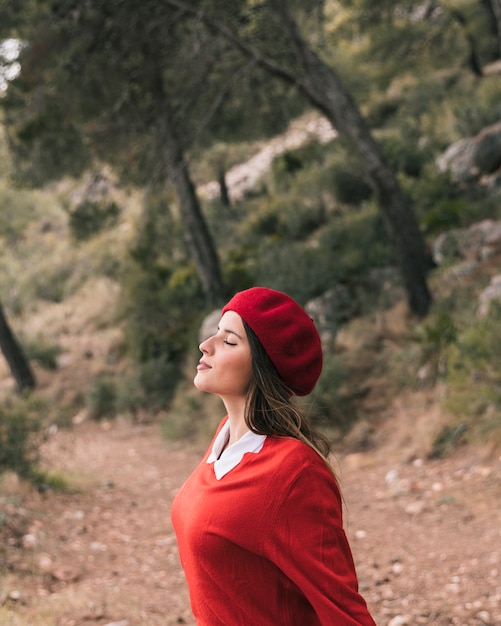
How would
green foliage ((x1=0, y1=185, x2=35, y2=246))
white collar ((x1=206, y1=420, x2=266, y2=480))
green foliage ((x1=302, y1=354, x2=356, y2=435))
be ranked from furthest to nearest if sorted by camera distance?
green foliage ((x1=0, y1=185, x2=35, y2=246)) → green foliage ((x1=302, y1=354, x2=356, y2=435)) → white collar ((x1=206, y1=420, x2=266, y2=480))

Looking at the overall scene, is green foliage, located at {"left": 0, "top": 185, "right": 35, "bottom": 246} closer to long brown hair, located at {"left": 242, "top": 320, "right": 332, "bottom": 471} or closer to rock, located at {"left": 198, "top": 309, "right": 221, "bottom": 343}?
rock, located at {"left": 198, "top": 309, "right": 221, "bottom": 343}

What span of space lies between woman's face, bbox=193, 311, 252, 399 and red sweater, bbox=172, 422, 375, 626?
21 centimetres

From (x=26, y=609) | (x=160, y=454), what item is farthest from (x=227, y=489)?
(x=160, y=454)

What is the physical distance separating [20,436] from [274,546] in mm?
5786

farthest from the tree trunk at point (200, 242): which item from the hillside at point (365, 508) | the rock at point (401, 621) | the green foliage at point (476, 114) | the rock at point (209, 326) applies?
the rock at point (401, 621)

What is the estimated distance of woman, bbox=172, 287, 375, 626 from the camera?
5.92ft

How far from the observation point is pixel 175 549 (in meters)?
6.03

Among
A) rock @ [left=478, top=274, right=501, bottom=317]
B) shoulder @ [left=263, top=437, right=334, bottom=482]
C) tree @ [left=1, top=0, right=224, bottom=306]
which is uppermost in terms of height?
Answer: tree @ [left=1, top=0, right=224, bottom=306]

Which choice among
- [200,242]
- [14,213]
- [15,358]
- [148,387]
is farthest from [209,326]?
[14,213]

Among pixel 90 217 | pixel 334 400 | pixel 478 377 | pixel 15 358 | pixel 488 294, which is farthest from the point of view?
pixel 15 358

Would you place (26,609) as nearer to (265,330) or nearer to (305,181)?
(265,330)

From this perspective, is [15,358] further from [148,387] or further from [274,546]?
[274,546]

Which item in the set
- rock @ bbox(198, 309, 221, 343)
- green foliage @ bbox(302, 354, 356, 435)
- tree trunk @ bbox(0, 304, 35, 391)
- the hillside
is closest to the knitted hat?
the hillside

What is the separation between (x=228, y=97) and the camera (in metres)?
11.9
